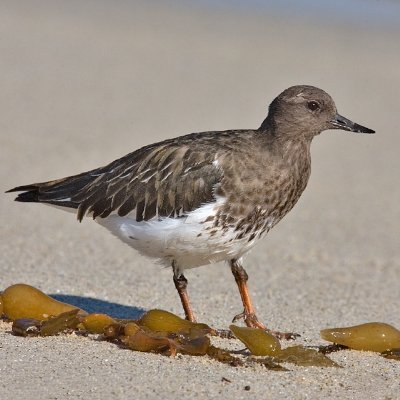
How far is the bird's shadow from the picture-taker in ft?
21.6

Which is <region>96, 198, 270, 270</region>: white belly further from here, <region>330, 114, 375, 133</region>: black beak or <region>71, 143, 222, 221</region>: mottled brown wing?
<region>330, 114, 375, 133</region>: black beak

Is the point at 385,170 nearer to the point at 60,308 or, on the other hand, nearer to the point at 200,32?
the point at 60,308

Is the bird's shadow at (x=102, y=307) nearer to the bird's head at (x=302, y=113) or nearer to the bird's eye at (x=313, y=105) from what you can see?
the bird's head at (x=302, y=113)

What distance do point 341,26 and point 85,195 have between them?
14047 millimetres

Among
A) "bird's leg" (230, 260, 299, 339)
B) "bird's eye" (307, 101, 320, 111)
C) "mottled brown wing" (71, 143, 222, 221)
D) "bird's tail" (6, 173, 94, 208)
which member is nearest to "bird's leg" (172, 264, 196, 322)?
"bird's leg" (230, 260, 299, 339)

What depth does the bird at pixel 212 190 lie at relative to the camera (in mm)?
5855

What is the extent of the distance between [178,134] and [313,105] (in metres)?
5.74

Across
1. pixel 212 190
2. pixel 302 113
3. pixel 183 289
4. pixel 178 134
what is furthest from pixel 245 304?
pixel 178 134

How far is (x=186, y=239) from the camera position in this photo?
5.88m

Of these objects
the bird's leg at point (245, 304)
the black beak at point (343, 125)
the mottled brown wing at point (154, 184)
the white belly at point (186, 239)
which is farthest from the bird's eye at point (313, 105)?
the bird's leg at point (245, 304)

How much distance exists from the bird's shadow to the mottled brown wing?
0.63m

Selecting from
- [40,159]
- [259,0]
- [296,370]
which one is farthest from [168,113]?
[259,0]

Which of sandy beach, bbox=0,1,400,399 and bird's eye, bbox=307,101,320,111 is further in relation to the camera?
bird's eye, bbox=307,101,320,111

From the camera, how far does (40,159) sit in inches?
417
